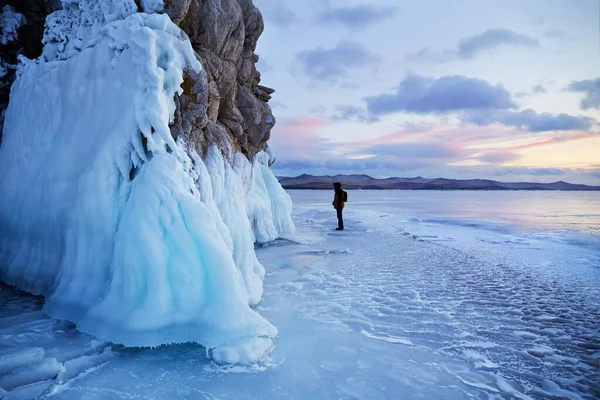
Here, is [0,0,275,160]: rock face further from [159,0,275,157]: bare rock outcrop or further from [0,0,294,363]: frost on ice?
[0,0,294,363]: frost on ice

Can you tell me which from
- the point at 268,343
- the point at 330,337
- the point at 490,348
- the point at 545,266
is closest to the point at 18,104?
the point at 268,343

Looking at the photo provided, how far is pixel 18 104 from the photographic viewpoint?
6715 mm

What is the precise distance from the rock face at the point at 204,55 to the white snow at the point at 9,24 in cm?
9

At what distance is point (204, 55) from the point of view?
291 inches

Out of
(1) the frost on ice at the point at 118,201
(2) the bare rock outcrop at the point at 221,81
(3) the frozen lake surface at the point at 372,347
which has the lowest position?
(3) the frozen lake surface at the point at 372,347

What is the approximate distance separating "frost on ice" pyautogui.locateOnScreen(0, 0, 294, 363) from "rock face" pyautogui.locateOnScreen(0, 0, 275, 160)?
44 cm

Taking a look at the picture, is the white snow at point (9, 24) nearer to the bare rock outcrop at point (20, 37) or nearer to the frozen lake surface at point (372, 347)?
the bare rock outcrop at point (20, 37)

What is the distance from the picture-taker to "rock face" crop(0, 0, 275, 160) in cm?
598

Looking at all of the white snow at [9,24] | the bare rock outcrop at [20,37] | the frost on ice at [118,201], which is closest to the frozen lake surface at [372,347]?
the frost on ice at [118,201]

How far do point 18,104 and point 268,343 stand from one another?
22.1 feet

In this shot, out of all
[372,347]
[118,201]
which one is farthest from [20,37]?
[372,347]

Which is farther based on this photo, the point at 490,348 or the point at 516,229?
the point at 516,229

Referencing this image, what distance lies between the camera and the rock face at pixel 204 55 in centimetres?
598

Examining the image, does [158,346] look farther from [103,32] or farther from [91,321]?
[103,32]
